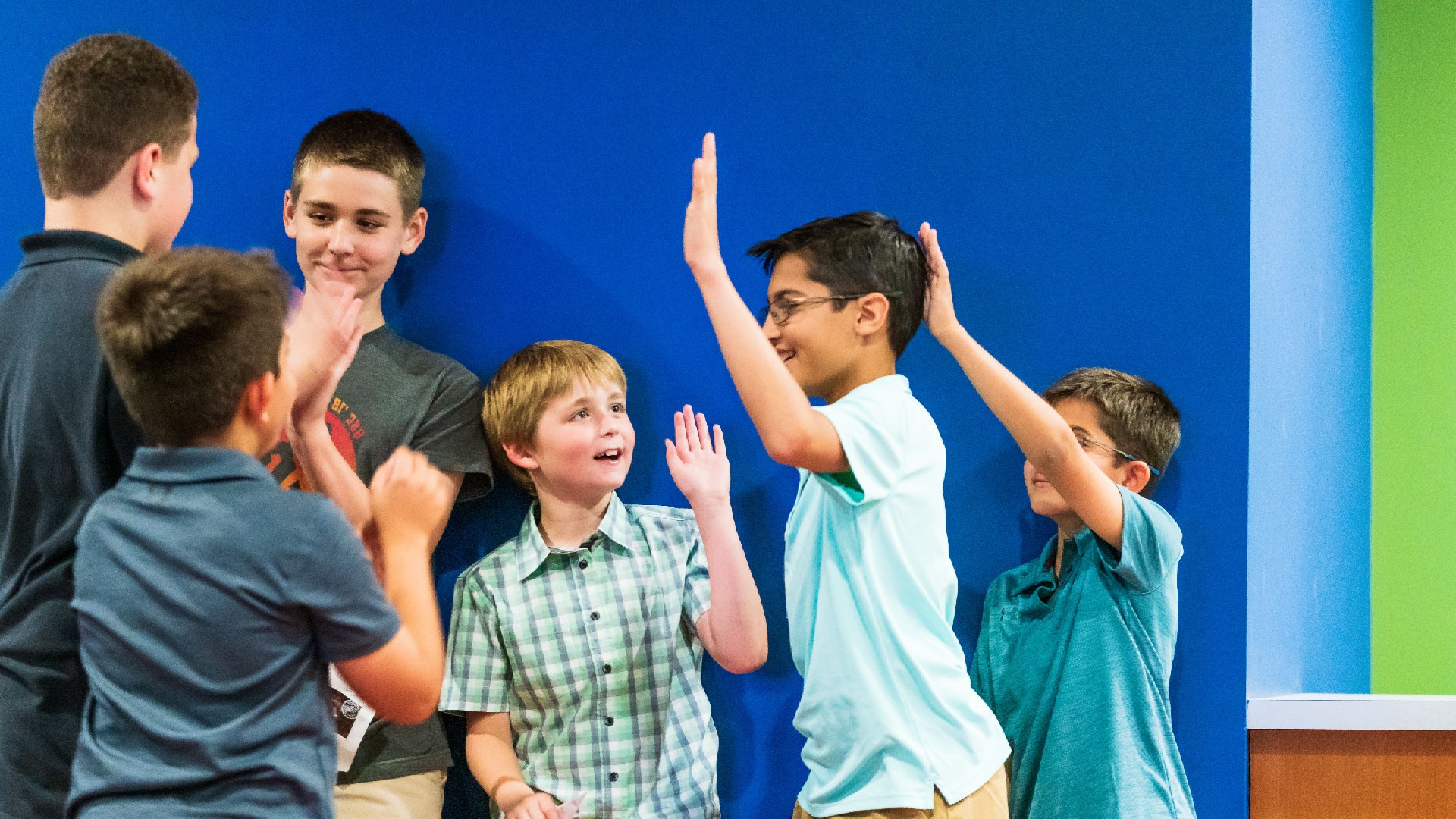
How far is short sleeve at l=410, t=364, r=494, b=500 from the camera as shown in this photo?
252 cm

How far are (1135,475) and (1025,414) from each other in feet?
1.22

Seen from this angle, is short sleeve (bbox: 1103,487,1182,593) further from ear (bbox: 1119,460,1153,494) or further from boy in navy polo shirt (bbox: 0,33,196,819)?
boy in navy polo shirt (bbox: 0,33,196,819)

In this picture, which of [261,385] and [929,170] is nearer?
[261,385]

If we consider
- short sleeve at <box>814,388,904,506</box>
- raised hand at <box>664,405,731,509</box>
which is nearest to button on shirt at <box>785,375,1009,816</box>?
short sleeve at <box>814,388,904,506</box>

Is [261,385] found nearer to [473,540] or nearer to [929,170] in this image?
[473,540]

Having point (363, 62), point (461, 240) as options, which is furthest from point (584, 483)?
point (363, 62)

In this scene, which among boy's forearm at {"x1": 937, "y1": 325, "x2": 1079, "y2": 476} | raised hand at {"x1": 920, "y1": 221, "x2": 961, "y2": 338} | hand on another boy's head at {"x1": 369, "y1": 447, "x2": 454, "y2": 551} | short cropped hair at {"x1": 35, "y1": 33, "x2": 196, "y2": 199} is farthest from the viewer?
raised hand at {"x1": 920, "y1": 221, "x2": 961, "y2": 338}

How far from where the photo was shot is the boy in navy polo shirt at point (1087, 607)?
2219mm

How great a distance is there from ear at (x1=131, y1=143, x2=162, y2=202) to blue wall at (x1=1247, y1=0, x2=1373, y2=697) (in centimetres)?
196

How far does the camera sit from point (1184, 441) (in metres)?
2.49

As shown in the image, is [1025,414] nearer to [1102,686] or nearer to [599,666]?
[1102,686]

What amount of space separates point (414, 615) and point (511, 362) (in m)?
1.00

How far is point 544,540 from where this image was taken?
2.51 meters

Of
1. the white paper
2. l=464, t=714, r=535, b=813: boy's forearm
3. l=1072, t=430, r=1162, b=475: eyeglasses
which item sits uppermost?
l=1072, t=430, r=1162, b=475: eyeglasses
